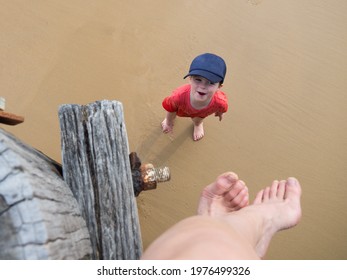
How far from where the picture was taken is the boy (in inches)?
75.9

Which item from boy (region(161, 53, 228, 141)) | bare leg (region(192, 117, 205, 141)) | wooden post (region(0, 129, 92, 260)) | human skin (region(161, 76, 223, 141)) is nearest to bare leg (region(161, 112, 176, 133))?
boy (region(161, 53, 228, 141))

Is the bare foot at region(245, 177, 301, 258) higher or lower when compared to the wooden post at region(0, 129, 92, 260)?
lower

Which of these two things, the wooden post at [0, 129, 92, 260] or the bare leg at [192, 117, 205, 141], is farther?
the bare leg at [192, 117, 205, 141]

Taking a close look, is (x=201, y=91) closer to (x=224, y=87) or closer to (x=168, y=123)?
(x=168, y=123)

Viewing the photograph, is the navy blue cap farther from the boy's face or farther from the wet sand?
the wet sand

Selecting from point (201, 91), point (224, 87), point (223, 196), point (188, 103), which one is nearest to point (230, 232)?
point (223, 196)

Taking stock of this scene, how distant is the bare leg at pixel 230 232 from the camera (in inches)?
38.3

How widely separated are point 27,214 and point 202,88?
4.44 feet

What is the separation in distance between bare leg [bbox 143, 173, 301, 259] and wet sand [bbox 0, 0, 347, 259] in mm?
678

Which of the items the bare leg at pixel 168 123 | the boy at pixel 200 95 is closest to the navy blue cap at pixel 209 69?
the boy at pixel 200 95

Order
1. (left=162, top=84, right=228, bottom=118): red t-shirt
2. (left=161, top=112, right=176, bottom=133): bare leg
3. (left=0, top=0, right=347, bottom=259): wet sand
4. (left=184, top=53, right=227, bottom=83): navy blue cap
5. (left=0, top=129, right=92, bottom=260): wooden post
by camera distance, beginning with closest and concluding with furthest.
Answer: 1. (left=0, top=129, right=92, bottom=260): wooden post
2. (left=184, top=53, right=227, bottom=83): navy blue cap
3. (left=162, top=84, right=228, bottom=118): red t-shirt
4. (left=161, top=112, right=176, bottom=133): bare leg
5. (left=0, top=0, right=347, bottom=259): wet sand

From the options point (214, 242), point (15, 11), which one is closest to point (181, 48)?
point (15, 11)

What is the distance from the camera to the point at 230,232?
1171mm

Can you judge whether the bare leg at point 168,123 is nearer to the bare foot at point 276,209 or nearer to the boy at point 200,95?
the boy at point 200,95
